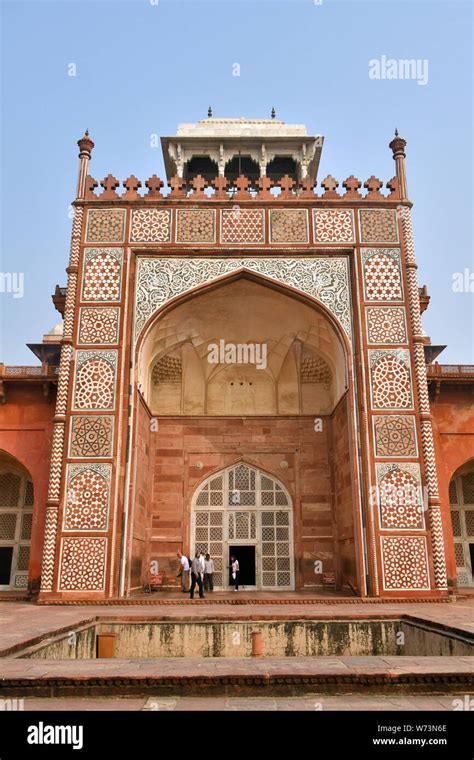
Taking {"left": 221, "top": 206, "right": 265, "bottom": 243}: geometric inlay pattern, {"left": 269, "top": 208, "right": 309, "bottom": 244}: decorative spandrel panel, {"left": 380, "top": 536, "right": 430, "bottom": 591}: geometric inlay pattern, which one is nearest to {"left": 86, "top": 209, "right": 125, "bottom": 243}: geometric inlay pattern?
{"left": 221, "top": 206, "right": 265, "bottom": 243}: geometric inlay pattern

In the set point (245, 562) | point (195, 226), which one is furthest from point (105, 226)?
point (245, 562)

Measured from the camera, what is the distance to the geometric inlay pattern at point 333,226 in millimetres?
12242

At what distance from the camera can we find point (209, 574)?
12188 mm

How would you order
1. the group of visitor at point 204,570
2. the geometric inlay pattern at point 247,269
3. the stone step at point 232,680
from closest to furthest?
the stone step at point 232,680 → the group of visitor at point 204,570 → the geometric inlay pattern at point 247,269

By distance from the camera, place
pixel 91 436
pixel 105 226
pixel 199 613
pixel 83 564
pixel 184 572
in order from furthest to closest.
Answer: pixel 184 572
pixel 105 226
pixel 91 436
pixel 83 564
pixel 199 613

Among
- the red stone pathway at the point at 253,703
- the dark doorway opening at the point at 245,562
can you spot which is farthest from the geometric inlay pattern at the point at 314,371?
the red stone pathway at the point at 253,703

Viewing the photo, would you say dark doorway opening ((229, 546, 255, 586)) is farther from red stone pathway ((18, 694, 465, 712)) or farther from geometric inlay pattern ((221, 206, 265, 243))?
red stone pathway ((18, 694, 465, 712))

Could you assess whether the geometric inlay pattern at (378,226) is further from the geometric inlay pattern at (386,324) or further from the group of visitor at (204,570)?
the group of visitor at (204,570)

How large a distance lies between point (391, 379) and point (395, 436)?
106 centimetres

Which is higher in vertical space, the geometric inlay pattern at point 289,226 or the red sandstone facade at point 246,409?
the geometric inlay pattern at point 289,226

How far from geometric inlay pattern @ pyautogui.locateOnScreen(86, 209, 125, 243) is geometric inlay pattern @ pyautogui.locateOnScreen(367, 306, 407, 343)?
16.7 ft

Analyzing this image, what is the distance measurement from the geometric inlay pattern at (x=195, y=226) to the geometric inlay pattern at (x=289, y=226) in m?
1.20

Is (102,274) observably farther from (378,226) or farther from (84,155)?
(378,226)
